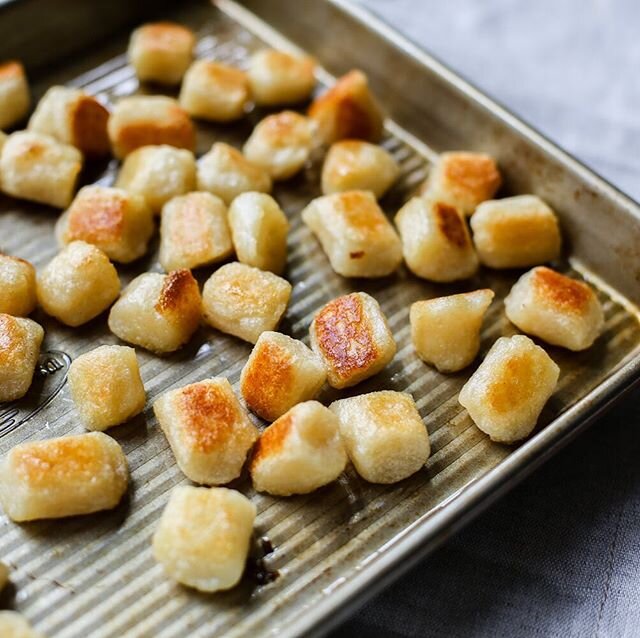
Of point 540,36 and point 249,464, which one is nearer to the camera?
point 249,464

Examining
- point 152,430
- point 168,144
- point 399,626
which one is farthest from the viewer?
point 168,144

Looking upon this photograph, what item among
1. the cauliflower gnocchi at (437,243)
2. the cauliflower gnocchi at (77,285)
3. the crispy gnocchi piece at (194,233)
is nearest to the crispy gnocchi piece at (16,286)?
the cauliflower gnocchi at (77,285)

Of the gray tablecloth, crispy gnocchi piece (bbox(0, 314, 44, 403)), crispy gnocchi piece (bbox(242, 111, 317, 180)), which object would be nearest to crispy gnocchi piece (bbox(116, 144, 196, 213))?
crispy gnocchi piece (bbox(242, 111, 317, 180))

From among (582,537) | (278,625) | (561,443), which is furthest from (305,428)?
(582,537)

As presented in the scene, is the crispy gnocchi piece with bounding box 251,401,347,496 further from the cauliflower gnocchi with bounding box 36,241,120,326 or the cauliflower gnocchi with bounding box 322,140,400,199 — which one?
the cauliflower gnocchi with bounding box 322,140,400,199

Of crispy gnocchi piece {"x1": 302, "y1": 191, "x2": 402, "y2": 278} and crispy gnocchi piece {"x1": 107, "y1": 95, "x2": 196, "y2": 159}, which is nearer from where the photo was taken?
crispy gnocchi piece {"x1": 302, "y1": 191, "x2": 402, "y2": 278}

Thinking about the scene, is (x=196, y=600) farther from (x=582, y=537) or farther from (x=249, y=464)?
(x=582, y=537)

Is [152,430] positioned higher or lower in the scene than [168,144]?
lower
